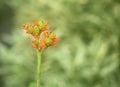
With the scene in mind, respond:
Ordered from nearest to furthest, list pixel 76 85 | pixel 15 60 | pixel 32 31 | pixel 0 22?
1. pixel 32 31
2. pixel 76 85
3. pixel 15 60
4. pixel 0 22

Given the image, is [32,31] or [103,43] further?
[103,43]

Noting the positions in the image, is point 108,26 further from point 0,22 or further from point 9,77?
point 0,22

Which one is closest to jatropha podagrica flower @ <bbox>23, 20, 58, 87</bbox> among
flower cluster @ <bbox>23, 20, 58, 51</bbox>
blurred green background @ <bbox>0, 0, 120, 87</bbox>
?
flower cluster @ <bbox>23, 20, 58, 51</bbox>

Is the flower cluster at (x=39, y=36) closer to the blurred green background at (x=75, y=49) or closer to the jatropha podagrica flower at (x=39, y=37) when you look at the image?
the jatropha podagrica flower at (x=39, y=37)

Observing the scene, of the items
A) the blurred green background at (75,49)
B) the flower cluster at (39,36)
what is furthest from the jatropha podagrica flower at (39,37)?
the blurred green background at (75,49)

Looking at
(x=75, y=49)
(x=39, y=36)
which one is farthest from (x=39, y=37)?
(x=75, y=49)

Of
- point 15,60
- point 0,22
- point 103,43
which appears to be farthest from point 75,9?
point 0,22
